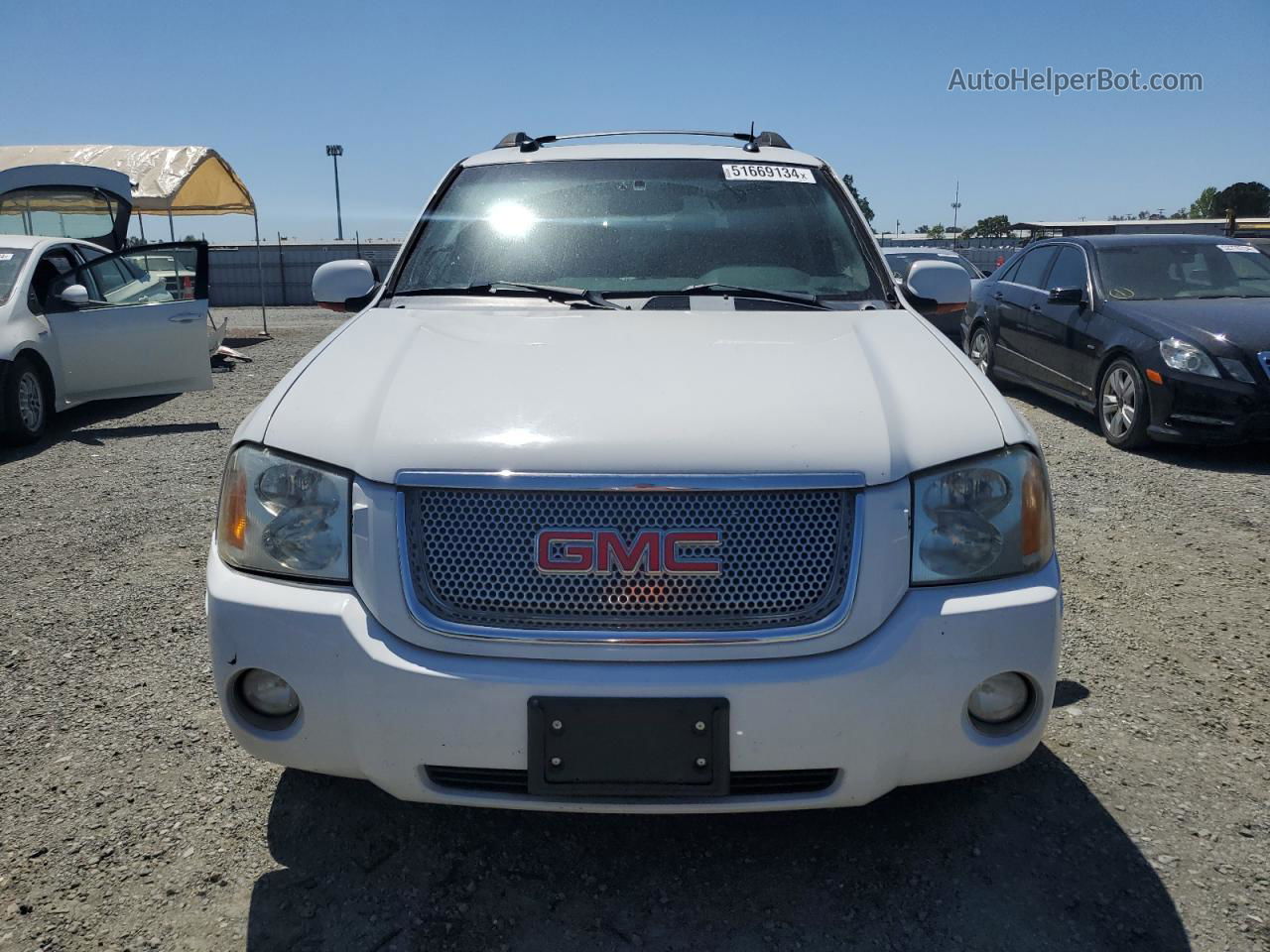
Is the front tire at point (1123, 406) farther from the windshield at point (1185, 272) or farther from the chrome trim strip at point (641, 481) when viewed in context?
the chrome trim strip at point (641, 481)

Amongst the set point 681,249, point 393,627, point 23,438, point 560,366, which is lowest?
point 23,438

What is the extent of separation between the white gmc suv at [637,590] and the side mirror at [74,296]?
6.85 metres

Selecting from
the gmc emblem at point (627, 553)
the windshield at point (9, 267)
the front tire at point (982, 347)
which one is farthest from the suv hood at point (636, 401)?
the front tire at point (982, 347)

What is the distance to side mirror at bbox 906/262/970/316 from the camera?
343cm

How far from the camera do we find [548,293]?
9.92ft

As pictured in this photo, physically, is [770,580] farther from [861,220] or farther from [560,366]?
[861,220]

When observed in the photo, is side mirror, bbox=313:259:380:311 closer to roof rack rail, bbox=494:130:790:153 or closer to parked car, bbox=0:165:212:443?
roof rack rail, bbox=494:130:790:153

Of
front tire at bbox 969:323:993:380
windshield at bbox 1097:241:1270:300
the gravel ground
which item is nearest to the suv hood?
the gravel ground

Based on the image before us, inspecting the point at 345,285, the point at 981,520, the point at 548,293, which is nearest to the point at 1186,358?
the point at 548,293

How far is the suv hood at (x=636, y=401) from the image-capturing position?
202 centimetres

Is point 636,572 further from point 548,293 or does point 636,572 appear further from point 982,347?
point 982,347

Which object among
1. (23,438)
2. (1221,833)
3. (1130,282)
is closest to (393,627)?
(1221,833)

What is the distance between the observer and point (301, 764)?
2.12 metres

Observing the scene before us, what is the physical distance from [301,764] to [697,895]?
0.90 m
